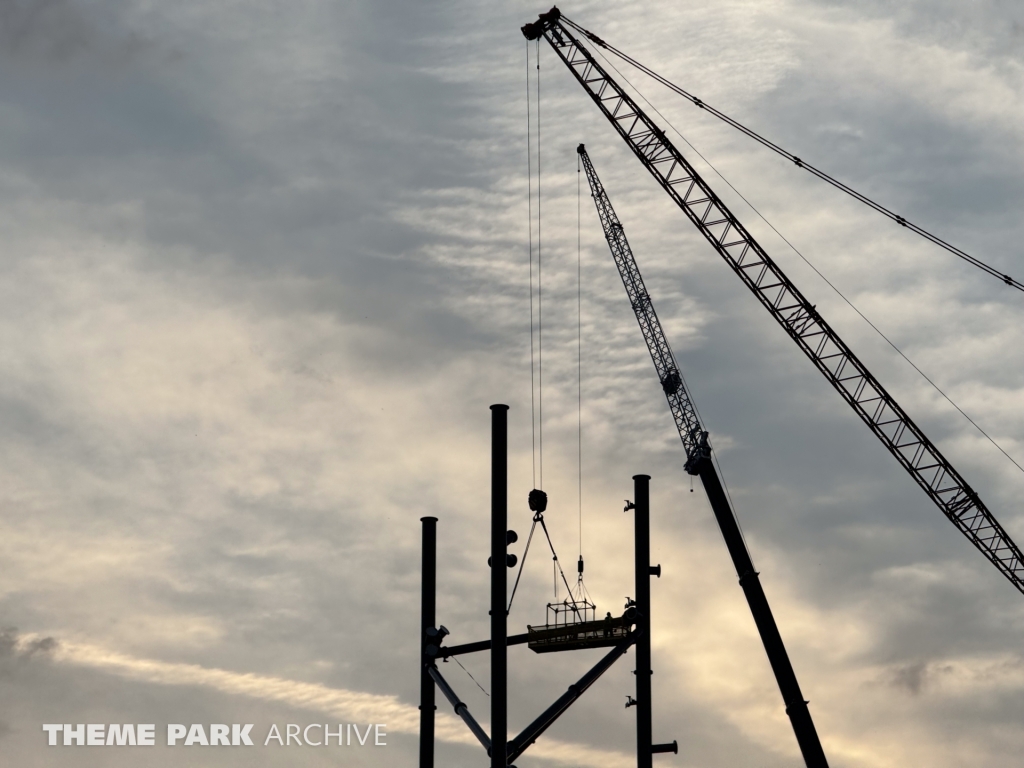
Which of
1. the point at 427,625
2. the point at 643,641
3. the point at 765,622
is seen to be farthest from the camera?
the point at 765,622

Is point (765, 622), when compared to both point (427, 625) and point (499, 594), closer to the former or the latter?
point (427, 625)

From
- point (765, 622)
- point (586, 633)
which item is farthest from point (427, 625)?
point (765, 622)

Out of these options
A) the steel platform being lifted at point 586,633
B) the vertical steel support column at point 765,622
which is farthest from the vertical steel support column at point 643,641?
the vertical steel support column at point 765,622

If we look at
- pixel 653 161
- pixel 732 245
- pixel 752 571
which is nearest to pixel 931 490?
pixel 752 571

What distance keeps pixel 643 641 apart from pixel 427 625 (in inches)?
447

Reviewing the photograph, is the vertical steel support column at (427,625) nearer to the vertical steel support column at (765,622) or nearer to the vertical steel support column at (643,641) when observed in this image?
the vertical steel support column at (643,641)

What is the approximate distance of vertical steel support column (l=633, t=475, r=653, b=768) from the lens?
213 feet

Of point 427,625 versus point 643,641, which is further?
point 427,625

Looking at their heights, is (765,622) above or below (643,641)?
above

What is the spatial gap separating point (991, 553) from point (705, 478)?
923 inches

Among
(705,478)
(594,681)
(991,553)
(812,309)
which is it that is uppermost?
(812,309)

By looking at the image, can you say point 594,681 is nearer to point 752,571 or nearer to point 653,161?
point 752,571

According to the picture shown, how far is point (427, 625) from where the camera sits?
71.3m

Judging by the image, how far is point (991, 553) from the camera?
106 metres
